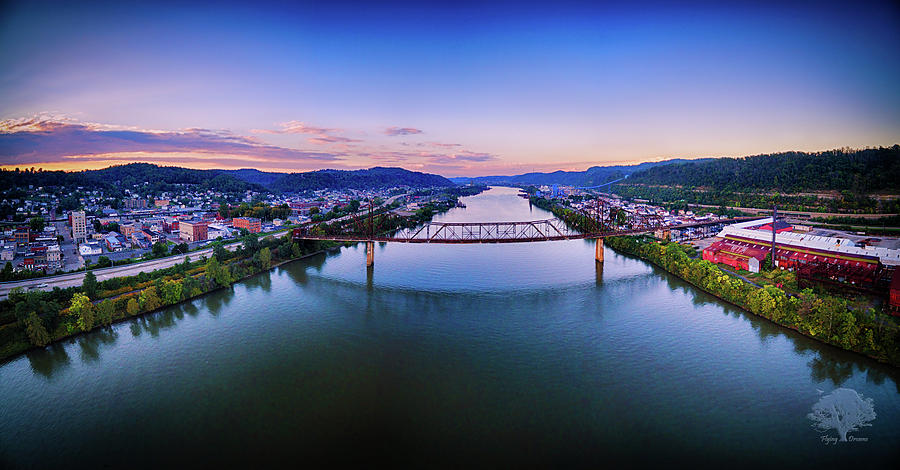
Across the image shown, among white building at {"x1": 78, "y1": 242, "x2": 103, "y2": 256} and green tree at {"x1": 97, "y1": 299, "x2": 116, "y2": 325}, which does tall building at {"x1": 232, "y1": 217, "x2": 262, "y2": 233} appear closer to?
white building at {"x1": 78, "y1": 242, "x2": 103, "y2": 256}

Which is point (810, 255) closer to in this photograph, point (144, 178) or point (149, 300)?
point (149, 300)

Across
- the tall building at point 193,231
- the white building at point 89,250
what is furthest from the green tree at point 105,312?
the tall building at point 193,231

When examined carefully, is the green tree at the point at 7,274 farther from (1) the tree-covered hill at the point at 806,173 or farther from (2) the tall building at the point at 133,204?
(1) the tree-covered hill at the point at 806,173

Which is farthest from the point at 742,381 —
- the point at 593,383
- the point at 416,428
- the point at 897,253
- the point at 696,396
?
the point at 897,253

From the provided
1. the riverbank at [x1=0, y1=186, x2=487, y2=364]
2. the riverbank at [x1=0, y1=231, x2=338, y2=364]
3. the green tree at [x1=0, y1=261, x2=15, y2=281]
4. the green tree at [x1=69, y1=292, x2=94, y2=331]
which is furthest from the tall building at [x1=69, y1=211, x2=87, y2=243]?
the green tree at [x1=69, y1=292, x2=94, y2=331]

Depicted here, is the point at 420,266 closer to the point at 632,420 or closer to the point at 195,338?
the point at 195,338

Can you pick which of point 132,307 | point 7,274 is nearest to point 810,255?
point 132,307
